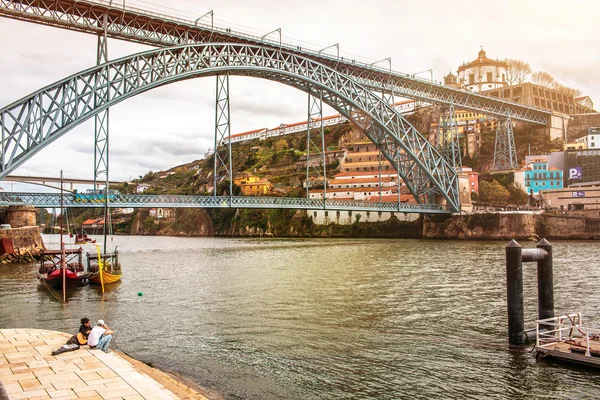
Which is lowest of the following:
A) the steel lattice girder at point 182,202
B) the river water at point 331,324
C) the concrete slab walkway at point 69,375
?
the river water at point 331,324

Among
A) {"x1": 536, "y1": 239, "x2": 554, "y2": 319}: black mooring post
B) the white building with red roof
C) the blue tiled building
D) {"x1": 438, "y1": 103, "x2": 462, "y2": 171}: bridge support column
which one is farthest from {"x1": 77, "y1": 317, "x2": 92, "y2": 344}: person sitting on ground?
the white building with red roof

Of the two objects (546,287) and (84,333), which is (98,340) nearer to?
(84,333)

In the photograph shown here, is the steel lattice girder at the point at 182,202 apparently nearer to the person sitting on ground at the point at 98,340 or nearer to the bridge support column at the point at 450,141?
the bridge support column at the point at 450,141

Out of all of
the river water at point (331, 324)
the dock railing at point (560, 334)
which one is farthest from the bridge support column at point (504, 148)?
the dock railing at point (560, 334)

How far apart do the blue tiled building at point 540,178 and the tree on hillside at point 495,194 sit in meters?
2.97

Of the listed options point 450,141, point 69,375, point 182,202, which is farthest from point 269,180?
point 69,375

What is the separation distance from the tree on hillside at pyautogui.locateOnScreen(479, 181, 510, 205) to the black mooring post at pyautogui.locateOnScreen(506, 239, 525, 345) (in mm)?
60432

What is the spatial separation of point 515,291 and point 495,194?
60.7 metres

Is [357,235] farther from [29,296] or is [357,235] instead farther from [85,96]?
[29,296]

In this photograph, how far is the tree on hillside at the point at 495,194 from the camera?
70.8m

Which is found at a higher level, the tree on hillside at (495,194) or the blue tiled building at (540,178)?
the blue tiled building at (540,178)

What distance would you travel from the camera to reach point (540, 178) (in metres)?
70.6

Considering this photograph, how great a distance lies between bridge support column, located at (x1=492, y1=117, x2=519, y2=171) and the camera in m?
74.6

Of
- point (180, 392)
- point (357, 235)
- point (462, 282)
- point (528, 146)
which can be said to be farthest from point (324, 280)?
point (528, 146)
